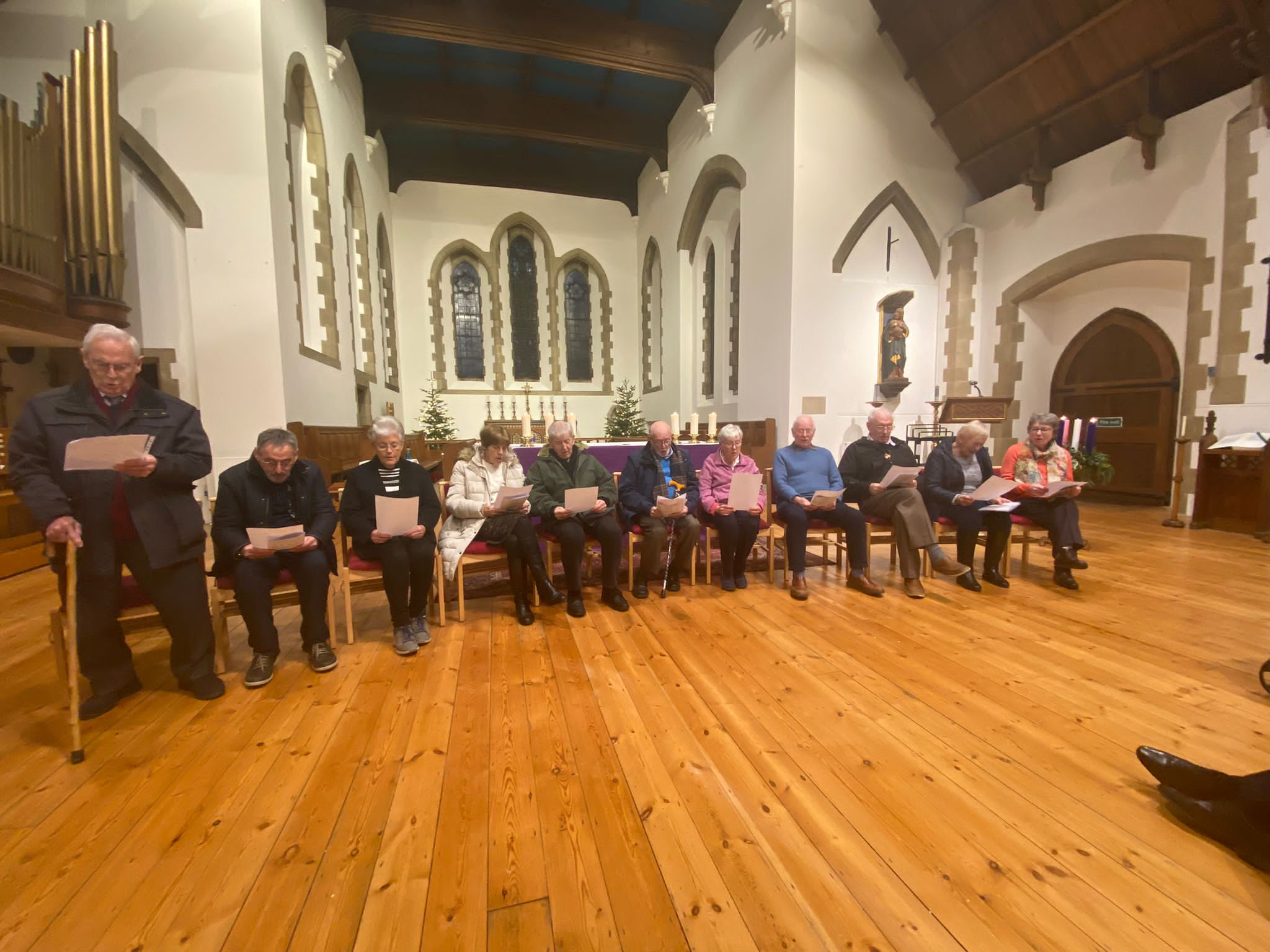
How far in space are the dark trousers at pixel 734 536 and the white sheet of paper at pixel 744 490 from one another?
8cm

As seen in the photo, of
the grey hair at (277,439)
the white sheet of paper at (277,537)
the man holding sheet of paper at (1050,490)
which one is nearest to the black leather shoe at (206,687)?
the white sheet of paper at (277,537)

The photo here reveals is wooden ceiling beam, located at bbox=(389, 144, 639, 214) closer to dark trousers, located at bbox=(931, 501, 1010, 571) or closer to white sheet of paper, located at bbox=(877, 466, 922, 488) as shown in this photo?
white sheet of paper, located at bbox=(877, 466, 922, 488)

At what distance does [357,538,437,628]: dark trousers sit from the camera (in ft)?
8.29

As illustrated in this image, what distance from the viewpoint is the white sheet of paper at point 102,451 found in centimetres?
170

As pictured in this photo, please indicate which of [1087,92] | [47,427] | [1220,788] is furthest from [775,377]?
[47,427]

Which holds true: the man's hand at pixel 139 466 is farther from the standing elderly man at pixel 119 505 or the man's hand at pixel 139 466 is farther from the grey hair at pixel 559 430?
the grey hair at pixel 559 430

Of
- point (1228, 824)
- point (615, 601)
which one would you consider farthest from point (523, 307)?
point (1228, 824)

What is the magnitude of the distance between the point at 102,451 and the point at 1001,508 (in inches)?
175

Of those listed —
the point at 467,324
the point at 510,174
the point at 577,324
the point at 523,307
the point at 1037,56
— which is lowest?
the point at 467,324

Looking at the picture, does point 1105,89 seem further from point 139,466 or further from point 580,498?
point 139,466

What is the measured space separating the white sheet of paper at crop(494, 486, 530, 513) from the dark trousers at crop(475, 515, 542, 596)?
0.11m

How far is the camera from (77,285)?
3.77 m

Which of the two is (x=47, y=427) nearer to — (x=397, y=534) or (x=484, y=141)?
(x=397, y=534)

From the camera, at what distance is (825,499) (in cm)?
335
